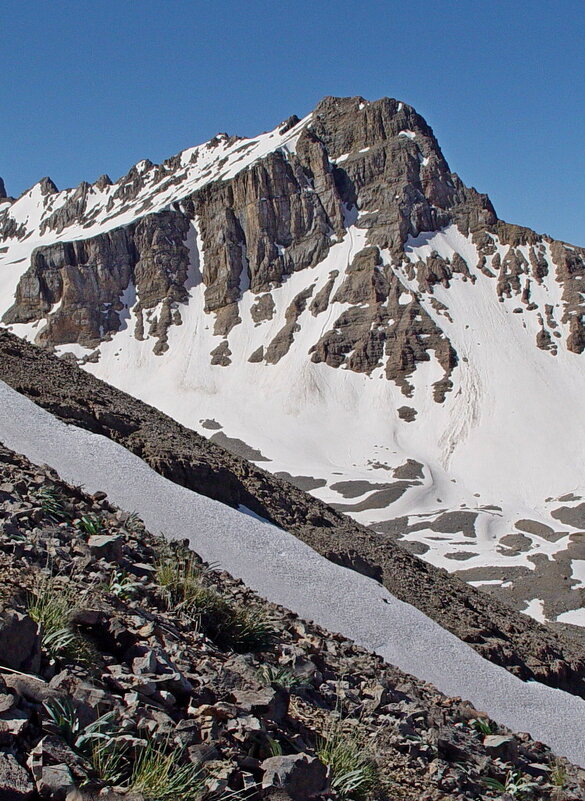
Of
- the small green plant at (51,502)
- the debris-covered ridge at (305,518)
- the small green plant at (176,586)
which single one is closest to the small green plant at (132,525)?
the small green plant at (51,502)

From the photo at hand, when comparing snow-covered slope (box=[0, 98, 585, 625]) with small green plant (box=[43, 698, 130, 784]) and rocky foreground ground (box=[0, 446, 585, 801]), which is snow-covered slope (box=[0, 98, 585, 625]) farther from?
small green plant (box=[43, 698, 130, 784])

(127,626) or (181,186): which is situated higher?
(181,186)

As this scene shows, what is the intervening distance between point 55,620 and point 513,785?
14.0ft

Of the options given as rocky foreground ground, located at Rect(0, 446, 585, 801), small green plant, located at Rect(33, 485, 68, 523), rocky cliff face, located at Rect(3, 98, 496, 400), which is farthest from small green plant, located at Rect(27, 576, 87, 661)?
rocky cliff face, located at Rect(3, 98, 496, 400)

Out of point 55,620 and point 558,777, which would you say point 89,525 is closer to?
point 55,620

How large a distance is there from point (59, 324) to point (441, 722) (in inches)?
5039

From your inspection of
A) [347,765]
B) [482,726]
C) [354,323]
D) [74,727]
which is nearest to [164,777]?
[74,727]

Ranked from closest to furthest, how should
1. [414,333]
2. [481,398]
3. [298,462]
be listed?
[298,462], [481,398], [414,333]

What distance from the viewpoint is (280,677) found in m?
6.01

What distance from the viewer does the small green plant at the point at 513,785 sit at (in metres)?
6.10

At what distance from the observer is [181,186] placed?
536 ft

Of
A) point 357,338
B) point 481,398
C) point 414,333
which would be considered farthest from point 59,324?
point 481,398

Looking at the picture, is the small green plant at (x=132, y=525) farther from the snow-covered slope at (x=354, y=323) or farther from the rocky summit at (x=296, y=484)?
the snow-covered slope at (x=354, y=323)

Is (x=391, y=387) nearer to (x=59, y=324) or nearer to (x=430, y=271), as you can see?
(x=430, y=271)
